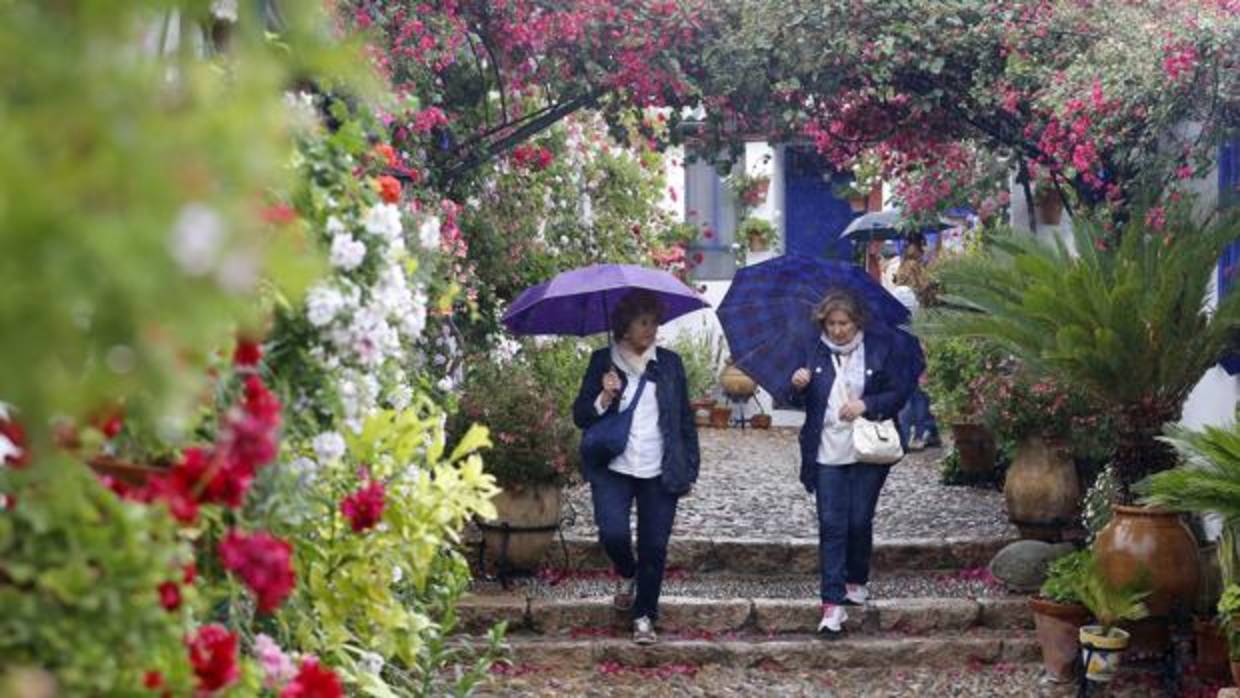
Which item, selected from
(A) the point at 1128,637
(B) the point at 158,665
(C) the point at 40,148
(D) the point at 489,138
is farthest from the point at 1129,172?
(C) the point at 40,148

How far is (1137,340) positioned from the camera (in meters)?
7.38

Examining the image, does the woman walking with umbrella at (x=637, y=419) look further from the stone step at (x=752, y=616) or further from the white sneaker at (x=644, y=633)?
the stone step at (x=752, y=616)

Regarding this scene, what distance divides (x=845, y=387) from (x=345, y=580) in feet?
16.3

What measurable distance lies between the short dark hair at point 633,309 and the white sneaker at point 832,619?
162 cm

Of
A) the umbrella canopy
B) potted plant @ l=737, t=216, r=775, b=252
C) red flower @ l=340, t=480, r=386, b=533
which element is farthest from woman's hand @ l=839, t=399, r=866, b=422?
potted plant @ l=737, t=216, r=775, b=252

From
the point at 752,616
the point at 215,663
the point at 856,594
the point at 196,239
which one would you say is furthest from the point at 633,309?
the point at 196,239

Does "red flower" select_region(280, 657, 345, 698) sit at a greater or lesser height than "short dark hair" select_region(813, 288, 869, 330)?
lesser

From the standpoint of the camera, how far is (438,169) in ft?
30.0

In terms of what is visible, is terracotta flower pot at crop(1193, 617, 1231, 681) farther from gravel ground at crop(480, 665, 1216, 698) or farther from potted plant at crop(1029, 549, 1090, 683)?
potted plant at crop(1029, 549, 1090, 683)

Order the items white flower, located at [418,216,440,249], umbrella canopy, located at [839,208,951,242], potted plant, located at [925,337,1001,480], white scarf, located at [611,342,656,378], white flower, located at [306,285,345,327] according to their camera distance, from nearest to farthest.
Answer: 1. white flower, located at [306,285,345,327]
2. white flower, located at [418,216,440,249]
3. white scarf, located at [611,342,656,378]
4. potted plant, located at [925,337,1001,480]
5. umbrella canopy, located at [839,208,951,242]

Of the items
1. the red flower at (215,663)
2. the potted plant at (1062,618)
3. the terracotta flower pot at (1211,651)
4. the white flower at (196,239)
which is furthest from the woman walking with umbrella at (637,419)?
the white flower at (196,239)

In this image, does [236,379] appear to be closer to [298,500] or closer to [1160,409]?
[298,500]

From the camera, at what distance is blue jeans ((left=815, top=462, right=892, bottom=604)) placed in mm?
8188

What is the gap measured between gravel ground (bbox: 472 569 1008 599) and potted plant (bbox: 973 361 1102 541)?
462 mm
